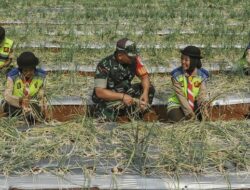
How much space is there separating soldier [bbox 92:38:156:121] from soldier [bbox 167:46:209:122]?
30 centimetres

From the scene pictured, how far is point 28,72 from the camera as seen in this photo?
14.8 feet

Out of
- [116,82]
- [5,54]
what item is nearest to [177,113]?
[116,82]

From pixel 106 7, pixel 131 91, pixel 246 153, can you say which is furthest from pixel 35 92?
pixel 106 7

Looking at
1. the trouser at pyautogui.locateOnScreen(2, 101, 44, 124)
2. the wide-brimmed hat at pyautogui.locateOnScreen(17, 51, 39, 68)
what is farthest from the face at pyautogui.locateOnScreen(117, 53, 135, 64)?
the trouser at pyautogui.locateOnScreen(2, 101, 44, 124)

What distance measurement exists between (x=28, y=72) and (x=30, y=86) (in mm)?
159

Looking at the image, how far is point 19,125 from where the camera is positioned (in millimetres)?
4008

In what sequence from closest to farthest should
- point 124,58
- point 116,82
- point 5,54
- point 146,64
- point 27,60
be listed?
point 27,60 → point 124,58 → point 116,82 → point 5,54 → point 146,64

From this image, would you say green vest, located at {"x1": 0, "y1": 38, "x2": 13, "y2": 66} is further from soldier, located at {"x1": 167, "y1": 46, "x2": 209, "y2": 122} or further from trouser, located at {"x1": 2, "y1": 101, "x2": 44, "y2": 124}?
soldier, located at {"x1": 167, "y1": 46, "x2": 209, "y2": 122}

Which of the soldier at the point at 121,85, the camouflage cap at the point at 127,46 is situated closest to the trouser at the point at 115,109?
the soldier at the point at 121,85

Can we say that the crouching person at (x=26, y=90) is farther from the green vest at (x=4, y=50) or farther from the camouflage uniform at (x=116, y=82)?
the green vest at (x=4, y=50)

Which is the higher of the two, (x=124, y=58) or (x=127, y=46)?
(x=127, y=46)

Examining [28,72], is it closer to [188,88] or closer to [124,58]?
[124,58]

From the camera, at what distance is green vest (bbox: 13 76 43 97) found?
4.58 m

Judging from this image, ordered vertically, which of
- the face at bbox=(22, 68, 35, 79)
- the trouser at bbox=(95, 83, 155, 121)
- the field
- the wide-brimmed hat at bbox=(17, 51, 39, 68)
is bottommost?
the trouser at bbox=(95, 83, 155, 121)
